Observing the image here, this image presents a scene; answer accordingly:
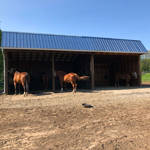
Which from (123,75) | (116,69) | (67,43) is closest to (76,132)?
(67,43)

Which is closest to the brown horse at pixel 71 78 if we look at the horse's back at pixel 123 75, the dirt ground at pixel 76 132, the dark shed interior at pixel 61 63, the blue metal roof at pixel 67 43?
the blue metal roof at pixel 67 43

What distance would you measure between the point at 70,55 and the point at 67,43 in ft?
10.5

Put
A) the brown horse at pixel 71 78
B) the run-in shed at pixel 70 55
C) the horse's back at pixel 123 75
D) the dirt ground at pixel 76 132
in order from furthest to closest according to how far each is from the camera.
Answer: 1. the horse's back at pixel 123 75
2. the run-in shed at pixel 70 55
3. the brown horse at pixel 71 78
4. the dirt ground at pixel 76 132

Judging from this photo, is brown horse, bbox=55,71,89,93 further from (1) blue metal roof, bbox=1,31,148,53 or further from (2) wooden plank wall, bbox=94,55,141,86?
(2) wooden plank wall, bbox=94,55,141,86


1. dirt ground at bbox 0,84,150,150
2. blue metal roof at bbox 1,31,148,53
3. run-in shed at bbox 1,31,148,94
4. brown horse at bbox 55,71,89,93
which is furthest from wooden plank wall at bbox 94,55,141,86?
dirt ground at bbox 0,84,150,150

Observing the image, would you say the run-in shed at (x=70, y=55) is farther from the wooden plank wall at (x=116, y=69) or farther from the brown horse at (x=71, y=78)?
the brown horse at (x=71, y=78)

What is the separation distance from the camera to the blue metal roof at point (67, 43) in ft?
36.2

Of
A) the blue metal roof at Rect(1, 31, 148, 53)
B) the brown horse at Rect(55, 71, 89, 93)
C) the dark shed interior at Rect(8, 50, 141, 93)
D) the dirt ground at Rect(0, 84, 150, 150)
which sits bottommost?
the dirt ground at Rect(0, 84, 150, 150)

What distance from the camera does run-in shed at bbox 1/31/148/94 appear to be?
1124cm

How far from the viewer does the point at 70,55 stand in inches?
612

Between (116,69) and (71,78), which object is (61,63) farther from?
(116,69)

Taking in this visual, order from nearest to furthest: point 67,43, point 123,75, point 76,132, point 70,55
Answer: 1. point 76,132
2. point 67,43
3. point 70,55
4. point 123,75

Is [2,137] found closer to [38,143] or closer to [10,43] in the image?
[38,143]

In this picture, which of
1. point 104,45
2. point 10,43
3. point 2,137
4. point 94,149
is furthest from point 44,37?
point 94,149
